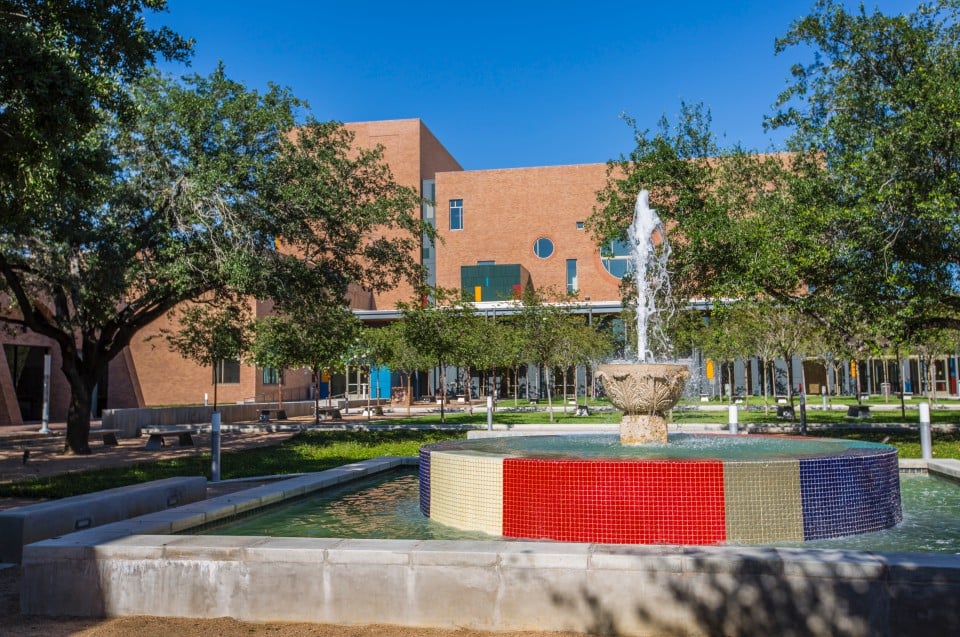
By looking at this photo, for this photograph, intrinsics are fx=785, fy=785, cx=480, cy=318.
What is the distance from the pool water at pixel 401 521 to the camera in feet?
24.9

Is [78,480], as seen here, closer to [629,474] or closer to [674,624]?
[629,474]

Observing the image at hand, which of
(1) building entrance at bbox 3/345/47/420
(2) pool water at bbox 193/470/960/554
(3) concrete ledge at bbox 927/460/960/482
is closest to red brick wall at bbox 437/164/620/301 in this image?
(1) building entrance at bbox 3/345/47/420

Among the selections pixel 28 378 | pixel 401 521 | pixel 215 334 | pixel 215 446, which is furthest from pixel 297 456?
pixel 28 378

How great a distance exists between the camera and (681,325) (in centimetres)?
2759

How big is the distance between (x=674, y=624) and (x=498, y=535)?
9.78 feet

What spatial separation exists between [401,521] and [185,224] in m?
12.1

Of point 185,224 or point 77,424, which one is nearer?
point 185,224

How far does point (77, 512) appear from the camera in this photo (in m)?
8.08

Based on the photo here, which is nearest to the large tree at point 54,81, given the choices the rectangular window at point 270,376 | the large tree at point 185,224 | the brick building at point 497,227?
the large tree at point 185,224

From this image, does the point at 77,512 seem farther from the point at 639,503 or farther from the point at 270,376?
the point at 270,376

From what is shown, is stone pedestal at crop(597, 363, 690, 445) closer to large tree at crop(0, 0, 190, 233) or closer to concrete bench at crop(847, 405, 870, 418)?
large tree at crop(0, 0, 190, 233)

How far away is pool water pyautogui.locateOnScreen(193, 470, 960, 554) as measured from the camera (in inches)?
299

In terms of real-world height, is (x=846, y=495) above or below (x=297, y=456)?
above

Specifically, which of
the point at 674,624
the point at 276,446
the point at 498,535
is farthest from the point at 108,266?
the point at 674,624
